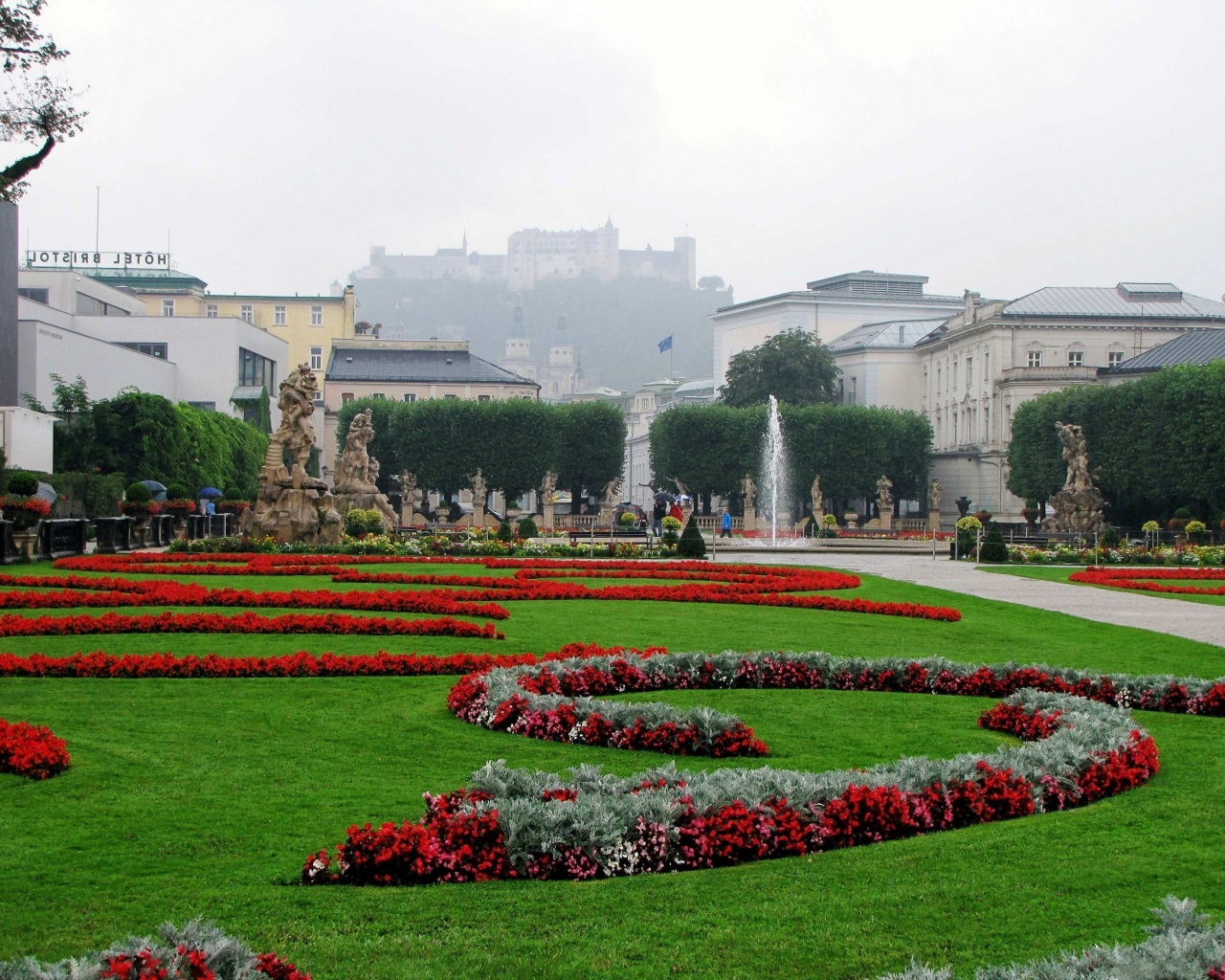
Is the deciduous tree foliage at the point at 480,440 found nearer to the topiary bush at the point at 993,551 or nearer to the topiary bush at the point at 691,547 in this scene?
the topiary bush at the point at 691,547

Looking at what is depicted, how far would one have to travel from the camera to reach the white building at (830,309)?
357 ft

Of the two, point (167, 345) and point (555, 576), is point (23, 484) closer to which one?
point (555, 576)

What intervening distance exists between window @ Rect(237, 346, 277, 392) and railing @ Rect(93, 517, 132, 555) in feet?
127

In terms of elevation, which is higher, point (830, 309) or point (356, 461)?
point (830, 309)

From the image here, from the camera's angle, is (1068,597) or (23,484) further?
(23,484)

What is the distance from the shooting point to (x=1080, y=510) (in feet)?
164

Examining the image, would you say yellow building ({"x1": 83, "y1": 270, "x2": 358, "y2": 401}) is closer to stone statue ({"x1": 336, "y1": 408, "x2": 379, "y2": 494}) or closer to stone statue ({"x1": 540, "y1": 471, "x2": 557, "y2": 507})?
stone statue ({"x1": 540, "y1": 471, "x2": 557, "y2": 507})

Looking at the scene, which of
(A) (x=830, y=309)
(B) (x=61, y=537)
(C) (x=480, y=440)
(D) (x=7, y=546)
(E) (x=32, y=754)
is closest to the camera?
(E) (x=32, y=754)

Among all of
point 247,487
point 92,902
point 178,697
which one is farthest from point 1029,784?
point 247,487

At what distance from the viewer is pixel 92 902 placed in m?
6.02

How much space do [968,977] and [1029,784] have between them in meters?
2.71

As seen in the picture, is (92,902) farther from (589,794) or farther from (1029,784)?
(1029,784)

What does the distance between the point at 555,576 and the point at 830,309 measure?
8637 cm

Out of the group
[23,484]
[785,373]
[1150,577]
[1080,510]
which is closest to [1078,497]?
[1080,510]
